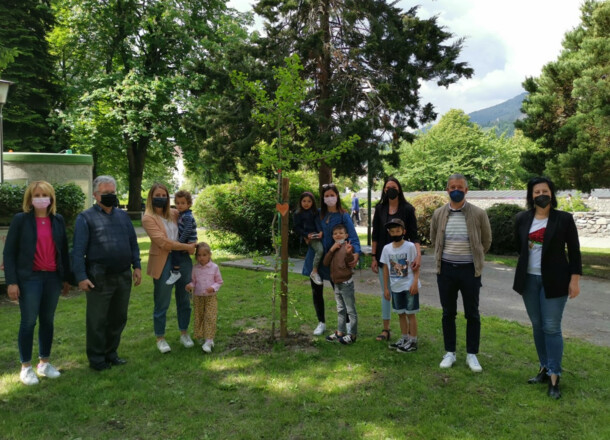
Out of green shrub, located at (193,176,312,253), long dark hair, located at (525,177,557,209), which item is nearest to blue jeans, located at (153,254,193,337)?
long dark hair, located at (525,177,557,209)

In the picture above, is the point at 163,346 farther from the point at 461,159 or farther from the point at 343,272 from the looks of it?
the point at 461,159

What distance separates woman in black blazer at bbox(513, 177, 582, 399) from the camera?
148 inches

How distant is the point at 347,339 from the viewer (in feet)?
16.6

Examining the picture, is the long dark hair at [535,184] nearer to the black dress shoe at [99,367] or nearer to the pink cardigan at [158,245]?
the pink cardigan at [158,245]

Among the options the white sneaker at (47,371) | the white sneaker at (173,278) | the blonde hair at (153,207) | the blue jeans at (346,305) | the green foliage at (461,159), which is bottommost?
the white sneaker at (47,371)

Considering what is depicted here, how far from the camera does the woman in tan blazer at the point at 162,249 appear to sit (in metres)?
4.63

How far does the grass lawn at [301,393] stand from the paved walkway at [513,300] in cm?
89

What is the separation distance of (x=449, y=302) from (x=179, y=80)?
728 inches

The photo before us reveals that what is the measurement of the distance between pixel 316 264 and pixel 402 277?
103 centimetres

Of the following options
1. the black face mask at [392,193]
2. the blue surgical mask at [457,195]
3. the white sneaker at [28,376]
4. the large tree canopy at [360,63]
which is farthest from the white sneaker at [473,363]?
the large tree canopy at [360,63]

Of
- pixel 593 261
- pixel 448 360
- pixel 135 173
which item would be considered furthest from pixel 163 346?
pixel 135 173

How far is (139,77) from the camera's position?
19719 mm

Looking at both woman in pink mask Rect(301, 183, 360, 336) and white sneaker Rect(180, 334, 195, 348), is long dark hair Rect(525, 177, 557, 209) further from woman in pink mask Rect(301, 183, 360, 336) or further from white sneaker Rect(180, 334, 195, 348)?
white sneaker Rect(180, 334, 195, 348)

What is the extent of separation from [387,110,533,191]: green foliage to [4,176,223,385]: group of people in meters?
41.1
